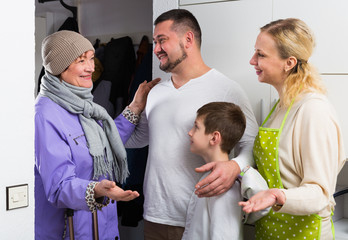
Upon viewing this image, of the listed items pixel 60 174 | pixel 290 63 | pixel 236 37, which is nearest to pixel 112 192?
pixel 60 174

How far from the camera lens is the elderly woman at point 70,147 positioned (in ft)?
5.83

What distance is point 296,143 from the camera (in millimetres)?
1632

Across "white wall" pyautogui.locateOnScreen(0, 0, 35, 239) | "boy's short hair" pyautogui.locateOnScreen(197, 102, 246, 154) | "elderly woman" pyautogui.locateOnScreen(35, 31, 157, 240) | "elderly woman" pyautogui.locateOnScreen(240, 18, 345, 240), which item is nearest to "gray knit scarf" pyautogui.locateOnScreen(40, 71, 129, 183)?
"elderly woman" pyautogui.locateOnScreen(35, 31, 157, 240)

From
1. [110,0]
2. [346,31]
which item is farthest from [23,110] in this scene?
[110,0]

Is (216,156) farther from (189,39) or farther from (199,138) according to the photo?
(189,39)

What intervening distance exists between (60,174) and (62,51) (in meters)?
0.54

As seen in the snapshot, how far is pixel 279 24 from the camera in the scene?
1747 mm

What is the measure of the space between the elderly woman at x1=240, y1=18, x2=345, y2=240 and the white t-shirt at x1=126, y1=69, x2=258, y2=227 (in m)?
0.26

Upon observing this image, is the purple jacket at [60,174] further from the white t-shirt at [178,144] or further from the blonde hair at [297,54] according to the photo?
the blonde hair at [297,54]

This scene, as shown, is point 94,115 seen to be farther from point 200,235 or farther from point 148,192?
point 200,235

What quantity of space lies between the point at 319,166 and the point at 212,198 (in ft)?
1.50

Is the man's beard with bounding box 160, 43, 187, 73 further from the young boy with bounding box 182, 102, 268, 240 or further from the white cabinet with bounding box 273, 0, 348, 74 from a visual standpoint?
the white cabinet with bounding box 273, 0, 348, 74

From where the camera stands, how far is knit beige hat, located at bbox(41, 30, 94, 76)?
6.38 ft

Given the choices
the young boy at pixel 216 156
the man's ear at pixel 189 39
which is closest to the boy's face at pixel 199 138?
the young boy at pixel 216 156
